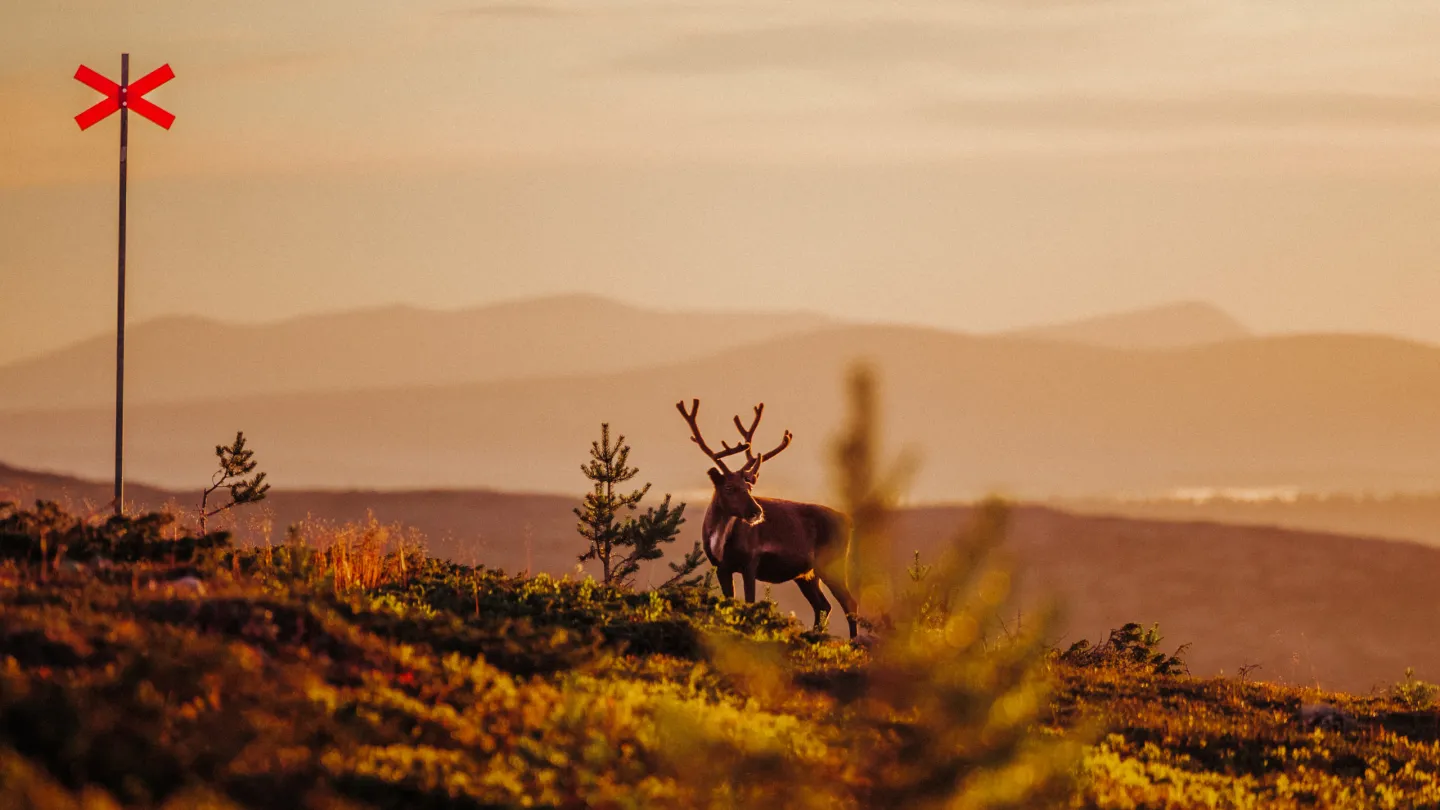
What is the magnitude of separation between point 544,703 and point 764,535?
31.6 ft

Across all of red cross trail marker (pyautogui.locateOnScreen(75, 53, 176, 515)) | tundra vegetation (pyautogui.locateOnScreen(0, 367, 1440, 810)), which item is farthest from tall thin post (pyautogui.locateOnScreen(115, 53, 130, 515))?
tundra vegetation (pyautogui.locateOnScreen(0, 367, 1440, 810))

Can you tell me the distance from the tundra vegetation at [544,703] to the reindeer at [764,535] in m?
2.57

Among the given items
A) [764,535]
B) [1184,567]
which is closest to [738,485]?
[764,535]

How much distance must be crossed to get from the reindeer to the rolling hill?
14642mm

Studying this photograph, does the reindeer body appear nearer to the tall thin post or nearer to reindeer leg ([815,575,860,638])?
reindeer leg ([815,575,860,638])

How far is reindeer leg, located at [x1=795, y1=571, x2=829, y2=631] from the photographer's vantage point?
869 inches

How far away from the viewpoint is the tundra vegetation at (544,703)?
9.47m

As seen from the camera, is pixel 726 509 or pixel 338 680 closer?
pixel 338 680

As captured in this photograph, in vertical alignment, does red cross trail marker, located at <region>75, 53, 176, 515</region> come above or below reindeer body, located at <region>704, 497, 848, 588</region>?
above

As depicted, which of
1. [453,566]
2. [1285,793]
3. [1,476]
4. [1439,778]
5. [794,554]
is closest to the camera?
[1285,793]

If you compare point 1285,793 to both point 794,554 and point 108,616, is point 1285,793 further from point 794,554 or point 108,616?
point 108,616

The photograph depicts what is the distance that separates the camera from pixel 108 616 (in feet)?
41.4

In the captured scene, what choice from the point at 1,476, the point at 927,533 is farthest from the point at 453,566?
the point at 1,476

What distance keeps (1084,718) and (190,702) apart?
389 inches
